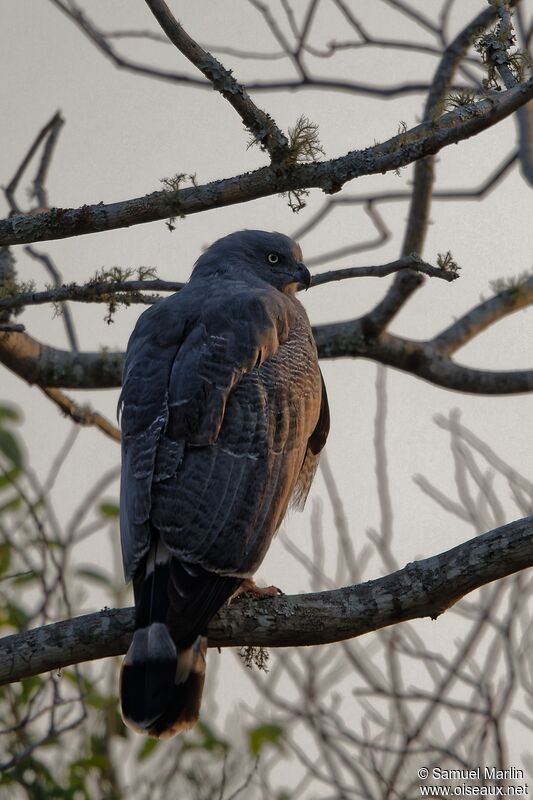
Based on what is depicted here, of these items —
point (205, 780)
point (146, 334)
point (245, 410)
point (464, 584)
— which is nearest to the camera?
point (464, 584)

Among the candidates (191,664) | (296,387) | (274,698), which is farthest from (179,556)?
(274,698)

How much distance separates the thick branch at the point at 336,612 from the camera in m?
4.09

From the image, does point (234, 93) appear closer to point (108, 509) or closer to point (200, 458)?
point (200, 458)

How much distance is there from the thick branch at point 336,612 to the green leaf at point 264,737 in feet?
8.14

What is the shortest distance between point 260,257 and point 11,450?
1.88 metres

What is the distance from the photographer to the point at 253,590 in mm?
4836

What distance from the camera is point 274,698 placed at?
6.53m

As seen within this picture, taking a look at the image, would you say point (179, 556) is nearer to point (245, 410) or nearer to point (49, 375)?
point (245, 410)

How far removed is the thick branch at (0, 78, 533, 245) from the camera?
4.04 meters

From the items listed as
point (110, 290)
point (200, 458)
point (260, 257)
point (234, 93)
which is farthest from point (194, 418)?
point (260, 257)

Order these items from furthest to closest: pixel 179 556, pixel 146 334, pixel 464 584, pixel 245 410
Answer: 1. pixel 146 334
2. pixel 245 410
3. pixel 179 556
4. pixel 464 584

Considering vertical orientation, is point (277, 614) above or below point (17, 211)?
below

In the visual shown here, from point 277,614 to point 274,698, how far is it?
2310 millimetres

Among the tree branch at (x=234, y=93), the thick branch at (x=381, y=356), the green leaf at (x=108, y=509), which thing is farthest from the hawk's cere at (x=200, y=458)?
the green leaf at (x=108, y=509)
